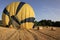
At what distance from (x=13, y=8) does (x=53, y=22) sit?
3215cm

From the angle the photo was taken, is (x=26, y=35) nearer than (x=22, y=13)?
Yes

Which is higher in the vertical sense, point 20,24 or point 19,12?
point 19,12

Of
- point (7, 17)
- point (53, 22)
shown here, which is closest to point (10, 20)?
point (7, 17)

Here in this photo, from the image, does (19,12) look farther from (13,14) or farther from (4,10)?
(4,10)

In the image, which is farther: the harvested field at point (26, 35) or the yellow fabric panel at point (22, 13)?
the yellow fabric panel at point (22, 13)

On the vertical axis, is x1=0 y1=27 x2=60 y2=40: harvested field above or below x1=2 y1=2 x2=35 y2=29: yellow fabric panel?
below

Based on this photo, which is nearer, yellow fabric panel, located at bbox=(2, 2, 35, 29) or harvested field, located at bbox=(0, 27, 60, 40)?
harvested field, located at bbox=(0, 27, 60, 40)

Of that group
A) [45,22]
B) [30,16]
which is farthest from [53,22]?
[30,16]

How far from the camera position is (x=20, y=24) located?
19.7 meters

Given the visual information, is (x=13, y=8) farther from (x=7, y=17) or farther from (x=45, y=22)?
(x=45, y=22)

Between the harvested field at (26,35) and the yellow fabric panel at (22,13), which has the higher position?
the yellow fabric panel at (22,13)

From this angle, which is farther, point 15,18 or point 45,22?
point 45,22

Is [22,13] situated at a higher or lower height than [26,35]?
higher

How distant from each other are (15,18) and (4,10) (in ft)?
6.21
